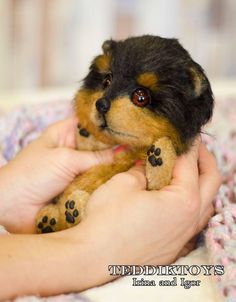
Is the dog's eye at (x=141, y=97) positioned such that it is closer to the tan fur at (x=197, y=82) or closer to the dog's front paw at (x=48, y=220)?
the tan fur at (x=197, y=82)

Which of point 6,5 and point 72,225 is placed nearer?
point 72,225

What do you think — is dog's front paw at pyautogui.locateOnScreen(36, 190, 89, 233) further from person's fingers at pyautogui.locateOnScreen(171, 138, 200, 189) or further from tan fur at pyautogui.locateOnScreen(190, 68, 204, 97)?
tan fur at pyautogui.locateOnScreen(190, 68, 204, 97)

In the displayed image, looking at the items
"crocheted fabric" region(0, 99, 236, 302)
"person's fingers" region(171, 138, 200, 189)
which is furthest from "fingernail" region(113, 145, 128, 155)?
"crocheted fabric" region(0, 99, 236, 302)

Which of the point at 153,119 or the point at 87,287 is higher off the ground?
the point at 153,119

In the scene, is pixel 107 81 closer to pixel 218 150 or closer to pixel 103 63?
pixel 103 63

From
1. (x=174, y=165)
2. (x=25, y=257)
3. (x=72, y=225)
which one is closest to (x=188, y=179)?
(x=174, y=165)

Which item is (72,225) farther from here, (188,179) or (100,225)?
(188,179)

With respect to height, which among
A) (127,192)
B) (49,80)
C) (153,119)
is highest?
(153,119)
